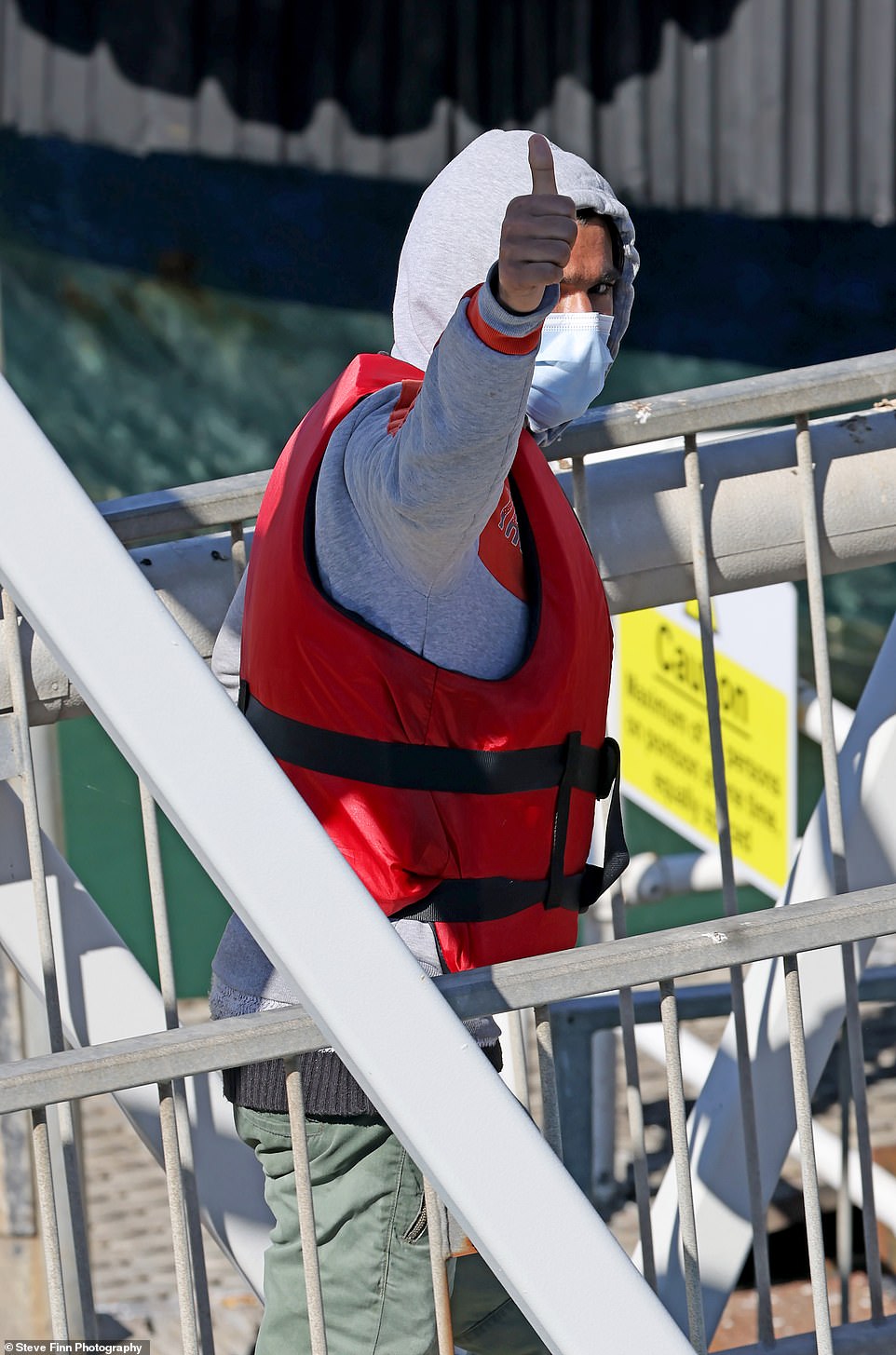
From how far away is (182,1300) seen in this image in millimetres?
1688

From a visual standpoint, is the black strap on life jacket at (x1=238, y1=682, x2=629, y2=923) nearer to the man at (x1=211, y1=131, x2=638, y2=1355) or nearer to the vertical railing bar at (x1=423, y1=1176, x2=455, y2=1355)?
the man at (x1=211, y1=131, x2=638, y2=1355)

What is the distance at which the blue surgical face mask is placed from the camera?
1.99 metres

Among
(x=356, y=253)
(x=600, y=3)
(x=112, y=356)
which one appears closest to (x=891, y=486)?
(x=600, y=3)

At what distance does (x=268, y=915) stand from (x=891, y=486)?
4.81 ft

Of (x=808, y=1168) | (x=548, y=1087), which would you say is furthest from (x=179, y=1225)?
(x=808, y=1168)

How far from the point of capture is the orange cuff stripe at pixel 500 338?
1399 mm

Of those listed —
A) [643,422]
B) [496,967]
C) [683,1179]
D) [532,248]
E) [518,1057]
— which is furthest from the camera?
[518,1057]

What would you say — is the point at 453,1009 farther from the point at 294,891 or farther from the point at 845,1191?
the point at 845,1191

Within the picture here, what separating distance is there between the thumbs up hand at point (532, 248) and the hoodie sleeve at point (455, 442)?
17 mm

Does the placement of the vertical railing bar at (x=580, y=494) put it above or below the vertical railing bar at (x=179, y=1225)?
above

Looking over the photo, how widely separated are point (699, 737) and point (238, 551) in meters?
1.95

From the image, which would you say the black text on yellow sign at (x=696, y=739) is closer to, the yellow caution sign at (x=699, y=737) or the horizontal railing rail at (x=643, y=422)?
the yellow caution sign at (x=699, y=737)

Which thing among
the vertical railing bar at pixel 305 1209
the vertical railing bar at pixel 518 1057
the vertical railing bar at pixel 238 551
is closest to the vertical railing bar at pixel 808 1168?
the vertical railing bar at pixel 305 1209

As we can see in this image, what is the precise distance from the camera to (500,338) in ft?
4.59
